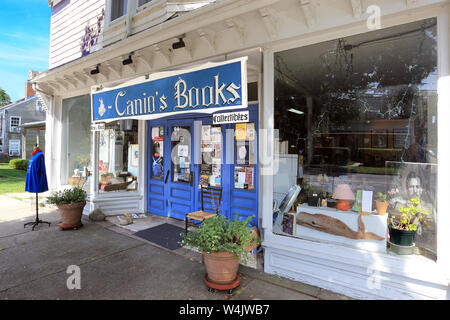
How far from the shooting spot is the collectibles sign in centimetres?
297

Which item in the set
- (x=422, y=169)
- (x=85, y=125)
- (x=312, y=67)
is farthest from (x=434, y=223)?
(x=85, y=125)

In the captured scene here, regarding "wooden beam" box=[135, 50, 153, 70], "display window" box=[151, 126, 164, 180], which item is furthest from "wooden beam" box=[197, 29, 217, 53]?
"display window" box=[151, 126, 164, 180]

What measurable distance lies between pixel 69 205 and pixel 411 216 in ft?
18.0

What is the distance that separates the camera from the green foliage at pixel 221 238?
2697 mm

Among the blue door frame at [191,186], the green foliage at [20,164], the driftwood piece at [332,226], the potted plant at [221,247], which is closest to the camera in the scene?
the potted plant at [221,247]

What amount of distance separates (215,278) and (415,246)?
2.17 metres

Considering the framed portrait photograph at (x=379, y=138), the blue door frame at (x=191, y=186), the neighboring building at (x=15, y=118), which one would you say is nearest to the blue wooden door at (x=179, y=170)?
the blue door frame at (x=191, y=186)

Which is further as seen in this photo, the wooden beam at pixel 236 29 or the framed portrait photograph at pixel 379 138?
the wooden beam at pixel 236 29

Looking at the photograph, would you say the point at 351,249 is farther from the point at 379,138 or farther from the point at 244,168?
the point at 244,168

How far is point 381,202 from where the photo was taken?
2.89m

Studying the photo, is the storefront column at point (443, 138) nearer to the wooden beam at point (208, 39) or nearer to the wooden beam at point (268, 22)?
the wooden beam at point (268, 22)

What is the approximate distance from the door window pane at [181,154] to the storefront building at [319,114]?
0.25 meters

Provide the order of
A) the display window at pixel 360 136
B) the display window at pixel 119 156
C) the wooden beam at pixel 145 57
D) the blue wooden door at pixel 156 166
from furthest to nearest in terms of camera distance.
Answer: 1. the display window at pixel 119 156
2. the blue wooden door at pixel 156 166
3. the wooden beam at pixel 145 57
4. the display window at pixel 360 136
